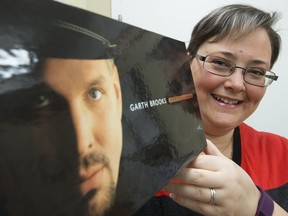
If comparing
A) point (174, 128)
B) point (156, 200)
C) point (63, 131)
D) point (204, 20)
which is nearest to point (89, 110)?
point (63, 131)

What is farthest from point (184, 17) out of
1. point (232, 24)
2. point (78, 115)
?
point (78, 115)

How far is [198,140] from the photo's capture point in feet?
1.35

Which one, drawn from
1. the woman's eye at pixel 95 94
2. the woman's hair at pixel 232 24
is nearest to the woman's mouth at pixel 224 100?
the woman's hair at pixel 232 24

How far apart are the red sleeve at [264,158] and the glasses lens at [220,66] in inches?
9.1

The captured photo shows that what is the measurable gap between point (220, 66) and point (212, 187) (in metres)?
0.32

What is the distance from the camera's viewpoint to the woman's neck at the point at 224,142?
738 millimetres

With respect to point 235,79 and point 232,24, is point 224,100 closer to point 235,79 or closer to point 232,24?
point 235,79

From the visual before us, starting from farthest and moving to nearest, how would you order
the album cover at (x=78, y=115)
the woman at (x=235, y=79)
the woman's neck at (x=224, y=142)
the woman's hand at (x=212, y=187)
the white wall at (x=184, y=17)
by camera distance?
1. the white wall at (x=184, y=17)
2. the woman's neck at (x=224, y=142)
3. the woman at (x=235, y=79)
4. the woman's hand at (x=212, y=187)
5. the album cover at (x=78, y=115)

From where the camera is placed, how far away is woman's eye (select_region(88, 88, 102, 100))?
10.2 inches

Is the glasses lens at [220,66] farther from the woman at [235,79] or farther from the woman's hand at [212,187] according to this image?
the woman's hand at [212,187]

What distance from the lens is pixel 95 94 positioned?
265 millimetres

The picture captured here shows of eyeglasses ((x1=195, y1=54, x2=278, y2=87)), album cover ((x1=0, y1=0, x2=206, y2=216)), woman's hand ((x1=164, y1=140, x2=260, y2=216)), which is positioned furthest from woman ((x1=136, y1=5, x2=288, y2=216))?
album cover ((x1=0, y1=0, x2=206, y2=216))

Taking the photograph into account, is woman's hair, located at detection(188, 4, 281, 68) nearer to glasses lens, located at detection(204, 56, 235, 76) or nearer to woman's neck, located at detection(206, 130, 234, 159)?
glasses lens, located at detection(204, 56, 235, 76)

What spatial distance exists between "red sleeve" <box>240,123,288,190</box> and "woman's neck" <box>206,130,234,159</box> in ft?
0.10
